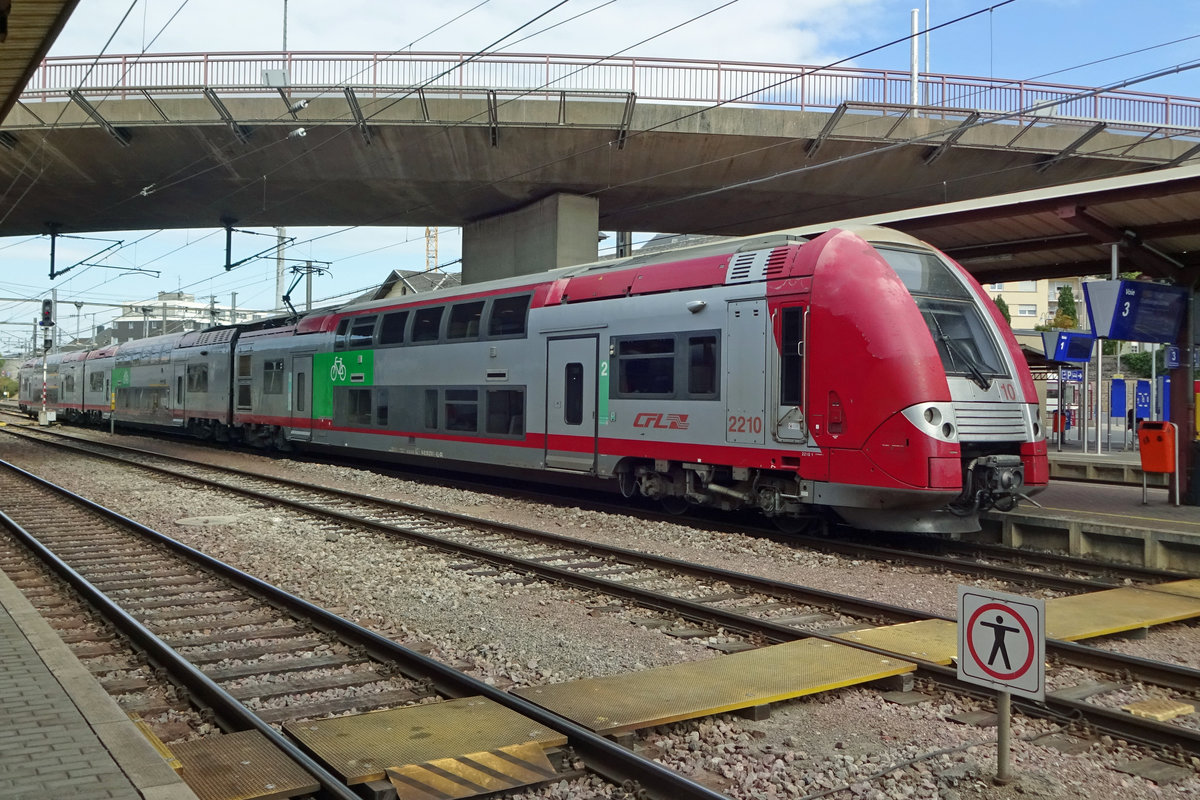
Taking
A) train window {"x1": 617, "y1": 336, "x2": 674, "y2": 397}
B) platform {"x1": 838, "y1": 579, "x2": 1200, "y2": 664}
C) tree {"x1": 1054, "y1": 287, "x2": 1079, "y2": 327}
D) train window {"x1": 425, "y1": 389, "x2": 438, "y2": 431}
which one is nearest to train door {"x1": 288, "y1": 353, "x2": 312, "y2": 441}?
train window {"x1": 425, "y1": 389, "x2": 438, "y2": 431}

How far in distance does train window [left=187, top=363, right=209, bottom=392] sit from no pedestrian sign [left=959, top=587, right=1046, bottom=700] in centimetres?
2615

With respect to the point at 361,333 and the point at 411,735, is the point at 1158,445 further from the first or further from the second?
the point at 361,333

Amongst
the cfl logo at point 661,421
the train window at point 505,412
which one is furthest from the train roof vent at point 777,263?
the train window at point 505,412

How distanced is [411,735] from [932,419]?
253 inches

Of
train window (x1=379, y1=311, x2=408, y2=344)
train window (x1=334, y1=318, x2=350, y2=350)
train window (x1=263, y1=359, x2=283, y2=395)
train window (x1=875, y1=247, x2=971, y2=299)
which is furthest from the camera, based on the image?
train window (x1=263, y1=359, x2=283, y2=395)

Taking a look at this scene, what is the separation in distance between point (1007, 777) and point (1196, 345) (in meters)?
11.2

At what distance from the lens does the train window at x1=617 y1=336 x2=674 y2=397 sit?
39.5 feet

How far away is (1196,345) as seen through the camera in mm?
13250

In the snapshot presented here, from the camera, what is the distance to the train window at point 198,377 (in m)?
27.3

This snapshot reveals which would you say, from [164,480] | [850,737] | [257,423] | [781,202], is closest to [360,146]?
[257,423]

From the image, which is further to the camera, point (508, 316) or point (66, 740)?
point (508, 316)

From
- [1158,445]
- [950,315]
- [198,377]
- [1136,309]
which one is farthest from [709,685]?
[198,377]

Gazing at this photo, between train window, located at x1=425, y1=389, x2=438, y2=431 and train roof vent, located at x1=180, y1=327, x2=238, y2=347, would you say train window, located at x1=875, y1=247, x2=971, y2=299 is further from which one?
train roof vent, located at x1=180, y1=327, x2=238, y2=347

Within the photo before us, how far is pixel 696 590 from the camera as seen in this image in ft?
27.6
